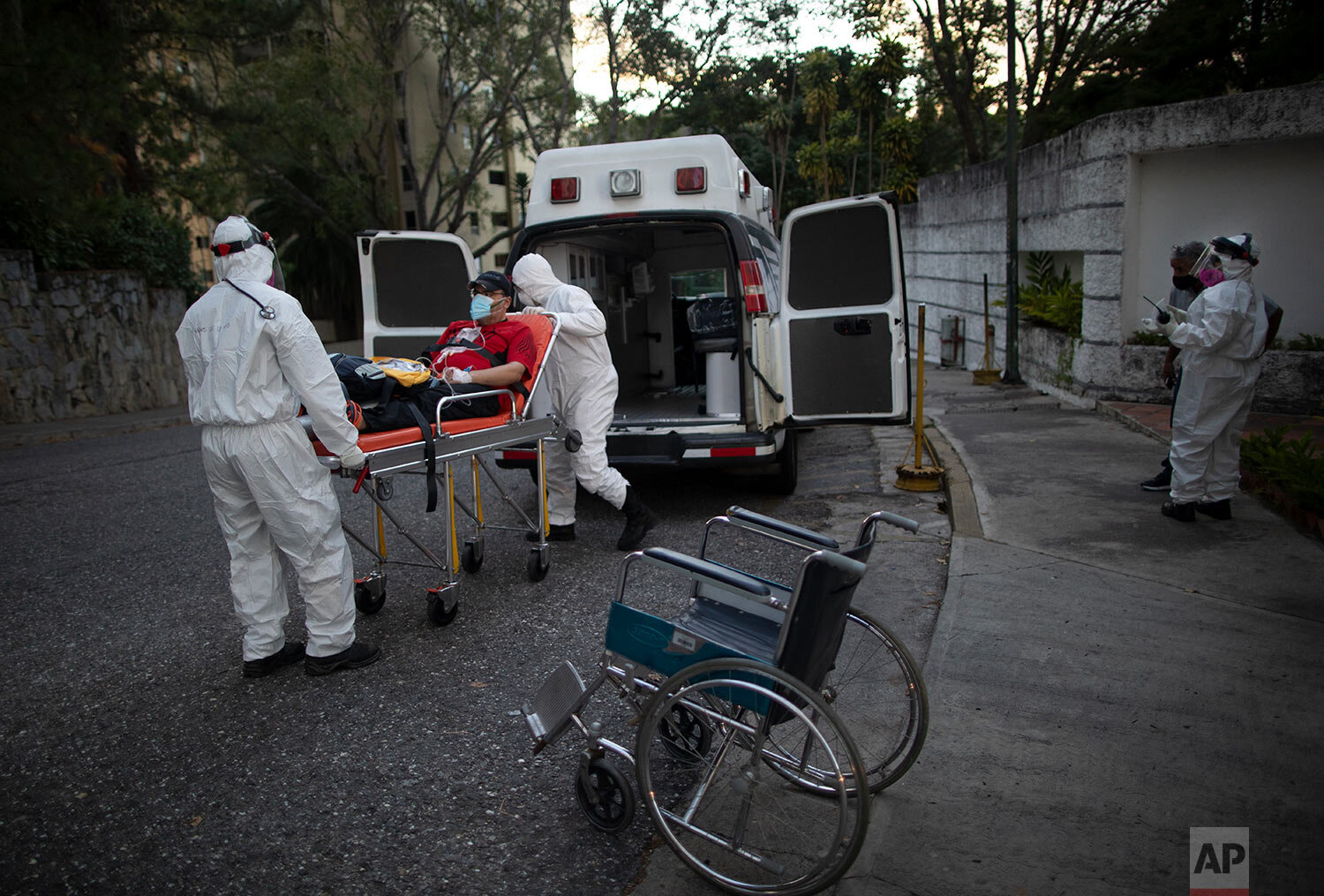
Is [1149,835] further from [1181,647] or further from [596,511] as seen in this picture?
[596,511]

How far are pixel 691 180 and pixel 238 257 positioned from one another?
3460 mm

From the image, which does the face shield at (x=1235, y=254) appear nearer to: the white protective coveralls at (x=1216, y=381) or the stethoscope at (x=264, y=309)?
the white protective coveralls at (x=1216, y=381)

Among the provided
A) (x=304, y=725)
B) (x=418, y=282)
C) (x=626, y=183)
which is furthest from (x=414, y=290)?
(x=304, y=725)

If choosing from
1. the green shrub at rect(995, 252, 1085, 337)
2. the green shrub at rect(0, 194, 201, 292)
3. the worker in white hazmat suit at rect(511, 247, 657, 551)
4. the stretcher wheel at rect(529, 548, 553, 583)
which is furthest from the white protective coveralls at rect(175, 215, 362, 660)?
the green shrub at rect(995, 252, 1085, 337)

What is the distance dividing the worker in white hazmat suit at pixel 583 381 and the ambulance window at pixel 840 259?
5.22 ft

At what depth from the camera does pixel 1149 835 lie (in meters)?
2.76

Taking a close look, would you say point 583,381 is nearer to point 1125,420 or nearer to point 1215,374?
point 1215,374

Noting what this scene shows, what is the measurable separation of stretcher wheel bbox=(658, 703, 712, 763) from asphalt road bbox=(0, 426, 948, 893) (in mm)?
292

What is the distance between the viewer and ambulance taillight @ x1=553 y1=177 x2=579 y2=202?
6.64 m

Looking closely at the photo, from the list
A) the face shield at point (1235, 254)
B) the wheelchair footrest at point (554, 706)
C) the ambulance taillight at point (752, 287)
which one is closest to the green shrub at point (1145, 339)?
the face shield at point (1235, 254)

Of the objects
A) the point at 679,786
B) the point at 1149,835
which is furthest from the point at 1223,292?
the point at 679,786

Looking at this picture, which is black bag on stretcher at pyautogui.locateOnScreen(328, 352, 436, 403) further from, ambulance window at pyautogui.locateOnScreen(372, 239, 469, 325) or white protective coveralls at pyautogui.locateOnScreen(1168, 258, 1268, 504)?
white protective coveralls at pyautogui.locateOnScreen(1168, 258, 1268, 504)

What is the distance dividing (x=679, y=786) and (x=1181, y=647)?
2.35m

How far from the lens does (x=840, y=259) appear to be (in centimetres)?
643
